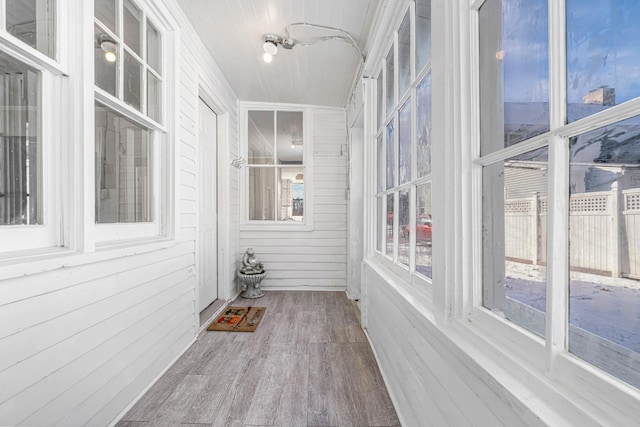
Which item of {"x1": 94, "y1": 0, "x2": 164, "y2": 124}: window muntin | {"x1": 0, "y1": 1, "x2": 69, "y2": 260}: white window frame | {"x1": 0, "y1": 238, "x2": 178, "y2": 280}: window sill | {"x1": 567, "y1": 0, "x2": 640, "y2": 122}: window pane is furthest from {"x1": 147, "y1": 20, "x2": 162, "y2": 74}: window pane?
{"x1": 567, "y1": 0, "x2": 640, "y2": 122}: window pane

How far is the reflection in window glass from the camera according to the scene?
1336 millimetres

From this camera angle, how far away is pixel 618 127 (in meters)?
0.51

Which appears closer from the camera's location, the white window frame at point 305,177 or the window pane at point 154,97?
the window pane at point 154,97

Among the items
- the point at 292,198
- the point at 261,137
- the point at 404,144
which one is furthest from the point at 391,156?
the point at 261,137

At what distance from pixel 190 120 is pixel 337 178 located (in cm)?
212

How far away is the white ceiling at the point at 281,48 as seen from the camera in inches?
85.7

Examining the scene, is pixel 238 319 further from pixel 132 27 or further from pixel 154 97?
pixel 132 27

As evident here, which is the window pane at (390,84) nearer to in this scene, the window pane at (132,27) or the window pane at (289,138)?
the window pane at (132,27)

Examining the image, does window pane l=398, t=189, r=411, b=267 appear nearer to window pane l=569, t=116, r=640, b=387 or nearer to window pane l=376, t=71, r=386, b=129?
window pane l=376, t=71, r=386, b=129

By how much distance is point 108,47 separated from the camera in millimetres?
1565

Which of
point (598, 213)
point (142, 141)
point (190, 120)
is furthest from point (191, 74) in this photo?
point (598, 213)

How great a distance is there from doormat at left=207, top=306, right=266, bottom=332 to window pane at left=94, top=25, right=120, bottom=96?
6.86 ft

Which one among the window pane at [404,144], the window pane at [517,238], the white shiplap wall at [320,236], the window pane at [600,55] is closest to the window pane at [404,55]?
the window pane at [404,144]

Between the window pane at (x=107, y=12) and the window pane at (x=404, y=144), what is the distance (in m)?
1.71
